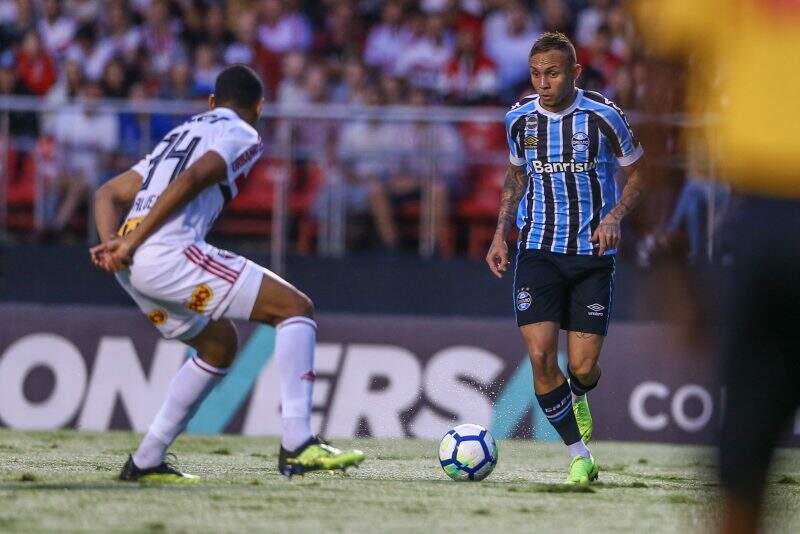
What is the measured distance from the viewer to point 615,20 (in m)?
13.5

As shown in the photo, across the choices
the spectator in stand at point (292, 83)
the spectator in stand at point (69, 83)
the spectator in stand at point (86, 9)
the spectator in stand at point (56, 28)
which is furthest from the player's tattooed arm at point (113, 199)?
the spectator in stand at point (86, 9)

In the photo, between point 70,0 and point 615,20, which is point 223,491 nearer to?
point 615,20

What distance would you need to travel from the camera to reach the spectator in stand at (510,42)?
13.4 metres

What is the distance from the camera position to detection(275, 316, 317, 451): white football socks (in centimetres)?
685

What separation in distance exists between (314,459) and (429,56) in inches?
295

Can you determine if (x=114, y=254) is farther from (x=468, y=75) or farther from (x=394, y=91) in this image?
(x=468, y=75)

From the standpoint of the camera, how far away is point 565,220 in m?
7.72

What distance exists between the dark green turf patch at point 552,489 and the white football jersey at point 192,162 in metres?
1.94

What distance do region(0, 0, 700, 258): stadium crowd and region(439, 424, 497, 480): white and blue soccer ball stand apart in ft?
14.1

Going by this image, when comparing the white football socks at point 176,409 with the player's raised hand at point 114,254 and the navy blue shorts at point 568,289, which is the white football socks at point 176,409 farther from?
the navy blue shorts at point 568,289

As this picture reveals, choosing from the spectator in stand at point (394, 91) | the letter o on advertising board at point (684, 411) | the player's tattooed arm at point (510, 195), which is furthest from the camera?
the spectator in stand at point (394, 91)

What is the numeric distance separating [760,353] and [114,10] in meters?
12.2

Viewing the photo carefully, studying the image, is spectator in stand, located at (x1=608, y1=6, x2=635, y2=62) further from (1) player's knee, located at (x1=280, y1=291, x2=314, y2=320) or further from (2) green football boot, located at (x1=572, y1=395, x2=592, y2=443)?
(1) player's knee, located at (x1=280, y1=291, x2=314, y2=320)

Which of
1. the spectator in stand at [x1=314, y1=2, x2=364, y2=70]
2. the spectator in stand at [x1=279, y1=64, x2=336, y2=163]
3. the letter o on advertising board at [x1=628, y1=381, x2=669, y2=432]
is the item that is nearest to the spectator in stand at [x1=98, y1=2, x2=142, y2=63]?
the spectator in stand at [x1=314, y1=2, x2=364, y2=70]
